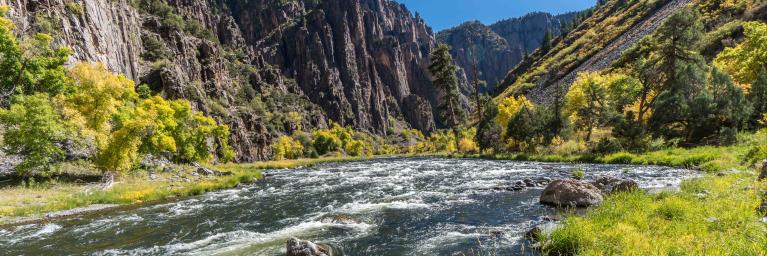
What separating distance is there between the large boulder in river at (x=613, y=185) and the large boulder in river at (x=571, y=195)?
75 cm

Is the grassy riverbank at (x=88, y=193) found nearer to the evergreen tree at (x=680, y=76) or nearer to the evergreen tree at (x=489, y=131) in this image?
the evergreen tree at (x=489, y=131)

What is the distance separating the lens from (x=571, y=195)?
18.1m

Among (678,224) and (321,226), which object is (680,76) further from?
(321,226)

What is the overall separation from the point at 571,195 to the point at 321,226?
448 inches

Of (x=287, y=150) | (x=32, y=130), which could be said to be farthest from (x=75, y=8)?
(x=287, y=150)

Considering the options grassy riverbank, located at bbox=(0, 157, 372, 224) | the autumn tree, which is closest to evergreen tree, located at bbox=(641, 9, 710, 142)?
the autumn tree

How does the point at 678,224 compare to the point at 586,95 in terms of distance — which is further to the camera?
the point at 586,95

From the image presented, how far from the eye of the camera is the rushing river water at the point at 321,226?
1493cm

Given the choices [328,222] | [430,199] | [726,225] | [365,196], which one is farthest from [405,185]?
[726,225]

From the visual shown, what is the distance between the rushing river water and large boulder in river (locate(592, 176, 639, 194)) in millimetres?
3149

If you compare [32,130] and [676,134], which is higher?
[32,130]

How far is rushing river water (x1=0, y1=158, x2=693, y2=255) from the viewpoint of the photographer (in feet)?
49.0

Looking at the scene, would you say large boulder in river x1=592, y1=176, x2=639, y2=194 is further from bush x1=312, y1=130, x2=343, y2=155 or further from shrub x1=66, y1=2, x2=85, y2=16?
bush x1=312, y1=130, x2=343, y2=155

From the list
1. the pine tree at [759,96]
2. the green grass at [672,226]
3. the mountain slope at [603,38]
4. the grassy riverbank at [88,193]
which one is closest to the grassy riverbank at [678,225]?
the green grass at [672,226]
